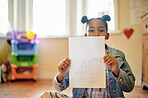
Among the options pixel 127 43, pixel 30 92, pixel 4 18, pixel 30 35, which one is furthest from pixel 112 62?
pixel 4 18

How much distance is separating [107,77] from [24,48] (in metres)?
1.76

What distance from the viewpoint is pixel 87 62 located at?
2.49 ft

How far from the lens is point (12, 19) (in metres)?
2.54

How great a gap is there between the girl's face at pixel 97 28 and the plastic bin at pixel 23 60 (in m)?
1.56

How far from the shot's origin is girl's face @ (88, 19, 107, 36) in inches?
33.0

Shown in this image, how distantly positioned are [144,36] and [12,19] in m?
2.03

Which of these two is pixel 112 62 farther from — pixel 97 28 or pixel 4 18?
pixel 4 18

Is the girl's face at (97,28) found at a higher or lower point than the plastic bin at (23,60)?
higher

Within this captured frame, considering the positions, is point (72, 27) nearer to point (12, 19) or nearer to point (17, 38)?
point (17, 38)

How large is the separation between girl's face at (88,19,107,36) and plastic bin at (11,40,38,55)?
156 centimetres

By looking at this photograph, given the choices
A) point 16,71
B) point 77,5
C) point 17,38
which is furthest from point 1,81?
point 77,5

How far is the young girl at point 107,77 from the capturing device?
72 centimetres

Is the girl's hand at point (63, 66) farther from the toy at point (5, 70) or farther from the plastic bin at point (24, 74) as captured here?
the toy at point (5, 70)

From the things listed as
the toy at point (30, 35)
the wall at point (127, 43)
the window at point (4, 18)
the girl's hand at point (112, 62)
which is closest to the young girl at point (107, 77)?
the girl's hand at point (112, 62)
